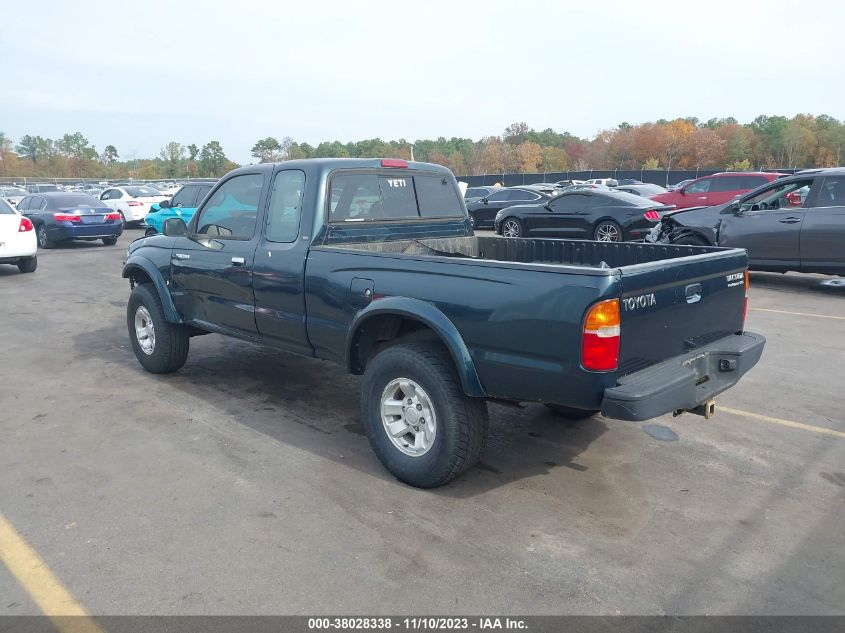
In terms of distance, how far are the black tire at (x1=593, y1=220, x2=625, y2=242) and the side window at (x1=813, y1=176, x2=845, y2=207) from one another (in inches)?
214

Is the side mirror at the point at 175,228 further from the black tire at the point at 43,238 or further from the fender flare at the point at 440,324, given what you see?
the black tire at the point at 43,238

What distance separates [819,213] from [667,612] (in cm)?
891

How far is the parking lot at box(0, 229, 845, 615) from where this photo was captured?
3.05 m

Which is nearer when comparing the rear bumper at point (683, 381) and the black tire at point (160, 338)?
the rear bumper at point (683, 381)

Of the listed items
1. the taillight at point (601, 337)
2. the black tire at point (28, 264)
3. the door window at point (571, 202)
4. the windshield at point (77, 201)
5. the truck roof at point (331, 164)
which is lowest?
the black tire at point (28, 264)

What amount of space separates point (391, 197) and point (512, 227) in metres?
13.0

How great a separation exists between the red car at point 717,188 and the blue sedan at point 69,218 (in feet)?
49.2

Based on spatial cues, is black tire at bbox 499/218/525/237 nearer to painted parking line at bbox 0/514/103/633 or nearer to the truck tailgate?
the truck tailgate

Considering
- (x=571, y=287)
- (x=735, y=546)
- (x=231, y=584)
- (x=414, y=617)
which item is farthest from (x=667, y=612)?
(x=231, y=584)

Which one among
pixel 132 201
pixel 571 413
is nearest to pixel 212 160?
pixel 132 201

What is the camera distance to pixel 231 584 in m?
3.11

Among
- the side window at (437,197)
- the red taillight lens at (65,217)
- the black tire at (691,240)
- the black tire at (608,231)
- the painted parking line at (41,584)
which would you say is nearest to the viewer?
the painted parking line at (41,584)

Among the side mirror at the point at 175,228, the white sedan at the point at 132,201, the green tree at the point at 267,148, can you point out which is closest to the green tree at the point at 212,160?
the green tree at the point at 267,148

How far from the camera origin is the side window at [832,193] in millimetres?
9859
